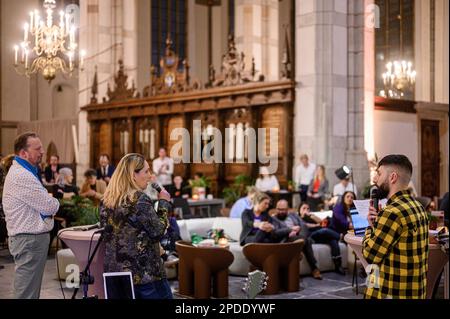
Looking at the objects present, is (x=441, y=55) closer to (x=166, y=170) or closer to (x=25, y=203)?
(x=166, y=170)

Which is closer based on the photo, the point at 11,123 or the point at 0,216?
the point at 0,216

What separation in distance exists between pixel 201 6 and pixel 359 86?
11655 mm

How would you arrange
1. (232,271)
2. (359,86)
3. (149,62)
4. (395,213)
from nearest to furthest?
(395,213) < (232,271) < (359,86) < (149,62)

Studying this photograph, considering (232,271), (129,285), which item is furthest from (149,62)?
(129,285)

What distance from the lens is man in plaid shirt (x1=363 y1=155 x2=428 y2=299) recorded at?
307cm

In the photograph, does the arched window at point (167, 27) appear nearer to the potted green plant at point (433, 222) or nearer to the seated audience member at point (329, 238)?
the seated audience member at point (329, 238)

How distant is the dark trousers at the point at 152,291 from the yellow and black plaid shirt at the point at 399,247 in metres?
1.45

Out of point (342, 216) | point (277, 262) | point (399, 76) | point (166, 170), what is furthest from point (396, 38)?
point (277, 262)

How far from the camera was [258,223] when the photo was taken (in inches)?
307

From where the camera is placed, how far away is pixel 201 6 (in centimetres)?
2247

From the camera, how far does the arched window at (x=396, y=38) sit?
13.0 m

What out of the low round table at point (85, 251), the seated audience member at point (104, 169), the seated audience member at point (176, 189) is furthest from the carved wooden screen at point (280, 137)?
the low round table at point (85, 251)
